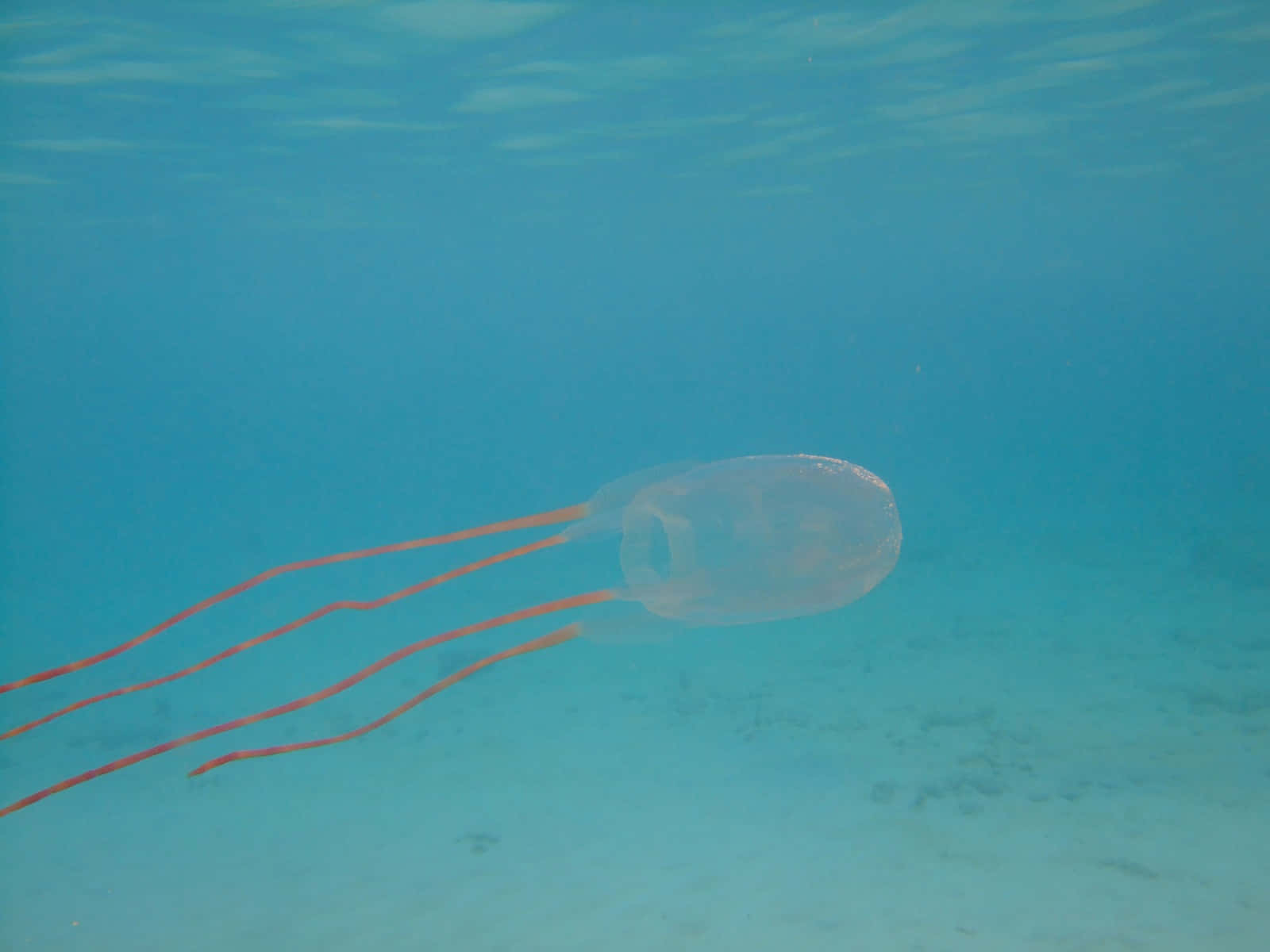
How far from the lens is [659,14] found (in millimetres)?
11586

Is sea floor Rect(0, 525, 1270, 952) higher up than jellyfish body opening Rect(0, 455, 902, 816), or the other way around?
jellyfish body opening Rect(0, 455, 902, 816)

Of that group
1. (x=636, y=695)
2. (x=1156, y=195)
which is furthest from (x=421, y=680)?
(x=1156, y=195)

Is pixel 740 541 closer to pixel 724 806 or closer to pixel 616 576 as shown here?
pixel 724 806

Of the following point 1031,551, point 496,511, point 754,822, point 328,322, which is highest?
point 328,322

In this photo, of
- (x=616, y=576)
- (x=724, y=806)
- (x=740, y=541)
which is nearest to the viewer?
(x=740, y=541)

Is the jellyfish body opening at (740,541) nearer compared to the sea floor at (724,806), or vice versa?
the jellyfish body opening at (740,541)

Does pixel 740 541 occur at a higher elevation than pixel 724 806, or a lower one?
higher

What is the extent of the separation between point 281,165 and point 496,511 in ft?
44.4

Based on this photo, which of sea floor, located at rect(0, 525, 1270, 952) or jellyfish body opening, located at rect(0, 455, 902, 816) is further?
sea floor, located at rect(0, 525, 1270, 952)

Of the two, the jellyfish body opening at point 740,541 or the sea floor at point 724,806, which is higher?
the jellyfish body opening at point 740,541

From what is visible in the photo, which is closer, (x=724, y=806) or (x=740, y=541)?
(x=740, y=541)

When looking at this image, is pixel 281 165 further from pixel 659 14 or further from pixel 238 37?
pixel 659 14

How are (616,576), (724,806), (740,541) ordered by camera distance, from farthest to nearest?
1. (616,576)
2. (724,806)
3. (740,541)

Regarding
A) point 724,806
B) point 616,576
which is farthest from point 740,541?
point 616,576
